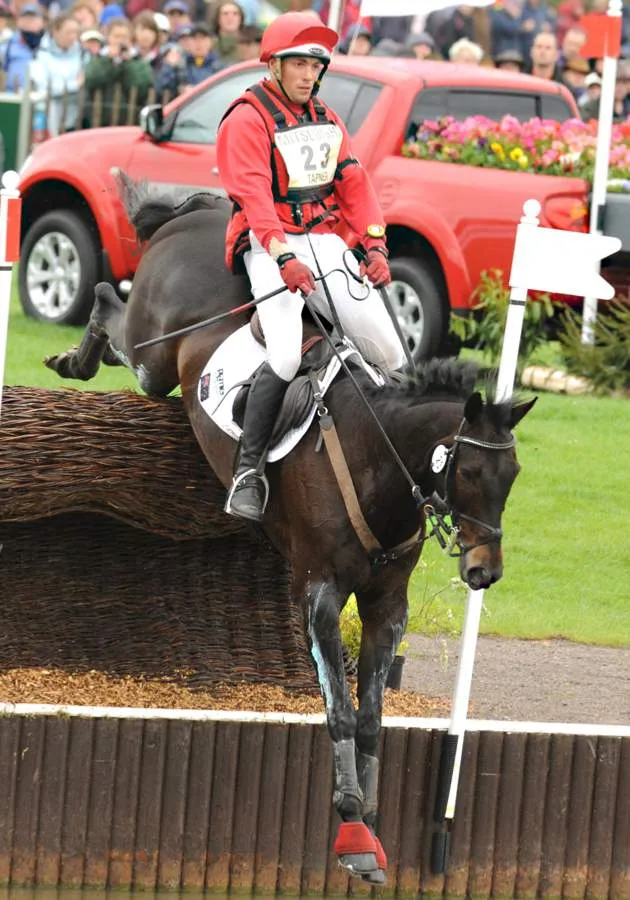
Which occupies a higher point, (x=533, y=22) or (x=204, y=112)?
(x=533, y=22)

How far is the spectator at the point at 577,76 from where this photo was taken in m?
18.4

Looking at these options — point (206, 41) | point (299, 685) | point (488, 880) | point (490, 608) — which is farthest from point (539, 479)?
point (206, 41)

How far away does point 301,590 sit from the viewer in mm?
6898

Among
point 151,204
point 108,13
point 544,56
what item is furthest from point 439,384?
point 108,13

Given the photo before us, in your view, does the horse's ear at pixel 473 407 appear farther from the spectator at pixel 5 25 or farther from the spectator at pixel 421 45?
the spectator at pixel 5 25

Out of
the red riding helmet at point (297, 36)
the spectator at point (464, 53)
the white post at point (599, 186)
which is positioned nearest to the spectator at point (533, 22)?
the spectator at point (464, 53)

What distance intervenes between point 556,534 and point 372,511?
180 inches

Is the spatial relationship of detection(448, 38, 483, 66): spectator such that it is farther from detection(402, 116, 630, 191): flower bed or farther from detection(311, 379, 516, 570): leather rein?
detection(311, 379, 516, 570): leather rein

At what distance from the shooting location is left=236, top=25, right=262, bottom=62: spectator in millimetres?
18594

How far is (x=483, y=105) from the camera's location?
14.8m

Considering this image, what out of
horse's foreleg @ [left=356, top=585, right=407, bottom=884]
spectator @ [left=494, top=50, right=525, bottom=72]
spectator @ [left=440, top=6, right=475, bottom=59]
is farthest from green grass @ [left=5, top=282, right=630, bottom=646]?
spectator @ [left=440, top=6, right=475, bottom=59]

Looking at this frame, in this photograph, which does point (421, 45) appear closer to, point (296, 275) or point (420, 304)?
point (420, 304)

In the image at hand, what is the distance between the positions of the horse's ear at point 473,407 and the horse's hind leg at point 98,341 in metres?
2.48

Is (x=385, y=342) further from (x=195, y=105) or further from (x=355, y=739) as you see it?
(x=195, y=105)
